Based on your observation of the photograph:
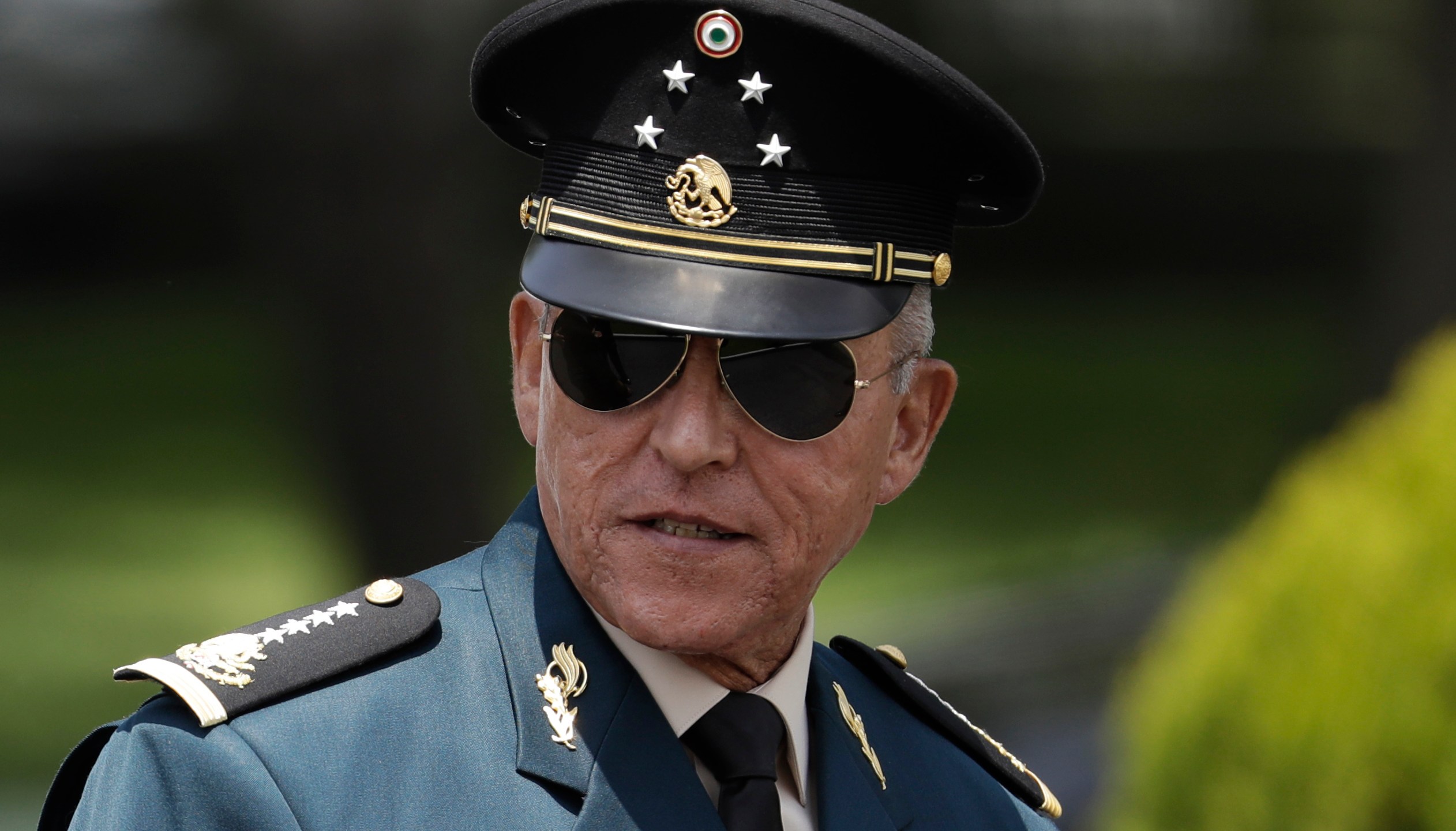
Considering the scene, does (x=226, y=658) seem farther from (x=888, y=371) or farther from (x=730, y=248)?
(x=888, y=371)

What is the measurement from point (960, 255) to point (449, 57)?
25.8 feet

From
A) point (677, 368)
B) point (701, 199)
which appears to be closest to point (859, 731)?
point (677, 368)

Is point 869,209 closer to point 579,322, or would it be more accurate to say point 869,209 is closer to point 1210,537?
point 579,322

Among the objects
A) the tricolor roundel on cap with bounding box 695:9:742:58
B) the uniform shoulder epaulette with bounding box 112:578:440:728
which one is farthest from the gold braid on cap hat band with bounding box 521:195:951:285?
the uniform shoulder epaulette with bounding box 112:578:440:728

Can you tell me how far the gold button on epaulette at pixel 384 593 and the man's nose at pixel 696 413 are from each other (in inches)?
15.8

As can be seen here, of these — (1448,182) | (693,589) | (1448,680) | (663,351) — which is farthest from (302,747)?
(1448,182)

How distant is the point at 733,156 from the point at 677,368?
29 centimetres

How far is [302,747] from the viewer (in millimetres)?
1890

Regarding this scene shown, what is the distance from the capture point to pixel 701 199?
2.05m

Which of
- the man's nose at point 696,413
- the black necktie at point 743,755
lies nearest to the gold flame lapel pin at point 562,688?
the black necktie at point 743,755

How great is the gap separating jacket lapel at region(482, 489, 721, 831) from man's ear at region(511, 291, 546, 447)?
16 cm

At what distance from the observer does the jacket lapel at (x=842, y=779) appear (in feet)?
7.26

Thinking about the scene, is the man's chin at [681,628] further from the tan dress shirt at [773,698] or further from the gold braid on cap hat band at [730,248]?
the gold braid on cap hat band at [730,248]

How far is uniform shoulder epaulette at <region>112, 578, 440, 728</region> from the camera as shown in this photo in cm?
189
